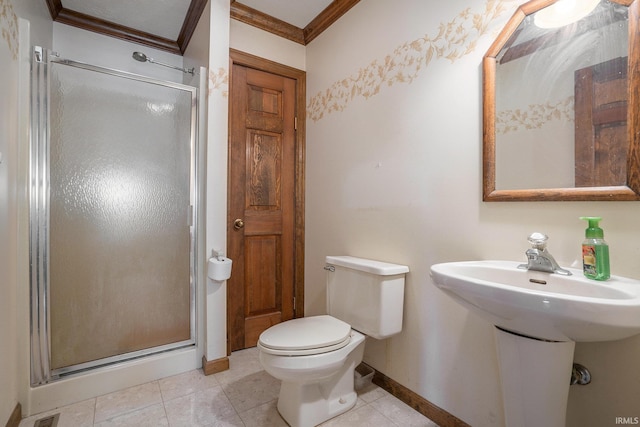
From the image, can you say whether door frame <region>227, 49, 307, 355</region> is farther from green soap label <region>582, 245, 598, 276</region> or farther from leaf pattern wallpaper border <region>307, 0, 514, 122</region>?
green soap label <region>582, 245, 598, 276</region>

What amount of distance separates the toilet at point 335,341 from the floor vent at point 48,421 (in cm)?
102

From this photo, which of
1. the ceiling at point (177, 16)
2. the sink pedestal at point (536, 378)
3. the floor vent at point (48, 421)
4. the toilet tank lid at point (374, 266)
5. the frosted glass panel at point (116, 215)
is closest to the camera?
the sink pedestal at point (536, 378)

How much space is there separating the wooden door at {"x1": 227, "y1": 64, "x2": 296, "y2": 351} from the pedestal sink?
→ 144cm

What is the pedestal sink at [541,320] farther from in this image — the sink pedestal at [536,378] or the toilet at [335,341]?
the toilet at [335,341]

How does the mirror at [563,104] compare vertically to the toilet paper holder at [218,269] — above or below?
above

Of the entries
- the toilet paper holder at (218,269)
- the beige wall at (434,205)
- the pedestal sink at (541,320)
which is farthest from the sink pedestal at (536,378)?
the toilet paper holder at (218,269)

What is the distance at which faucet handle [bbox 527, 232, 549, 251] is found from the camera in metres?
0.99

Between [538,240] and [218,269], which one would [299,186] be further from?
[538,240]

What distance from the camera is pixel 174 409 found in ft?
4.84

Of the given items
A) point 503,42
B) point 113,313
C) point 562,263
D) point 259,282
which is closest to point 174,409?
point 113,313

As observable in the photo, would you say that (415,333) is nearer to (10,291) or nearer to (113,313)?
(113,313)

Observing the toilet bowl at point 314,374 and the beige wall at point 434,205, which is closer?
the beige wall at point 434,205

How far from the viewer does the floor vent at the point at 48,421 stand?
1.35 m

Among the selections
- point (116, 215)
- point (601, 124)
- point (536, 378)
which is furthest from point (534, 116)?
point (116, 215)
